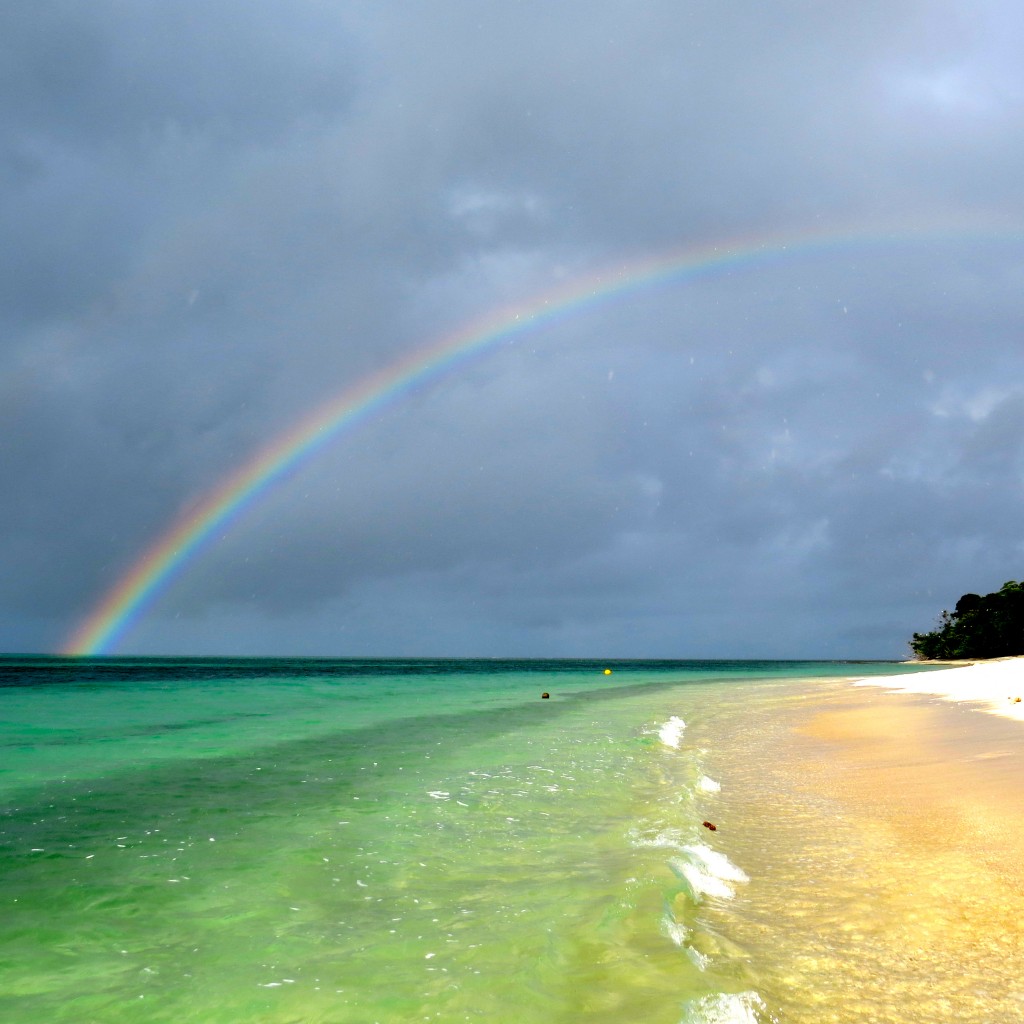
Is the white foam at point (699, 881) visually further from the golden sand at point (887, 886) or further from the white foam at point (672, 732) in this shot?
the white foam at point (672, 732)

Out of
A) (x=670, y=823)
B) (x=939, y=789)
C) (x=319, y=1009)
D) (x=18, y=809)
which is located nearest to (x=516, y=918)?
(x=319, y=1009)

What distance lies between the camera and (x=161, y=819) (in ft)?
37.0

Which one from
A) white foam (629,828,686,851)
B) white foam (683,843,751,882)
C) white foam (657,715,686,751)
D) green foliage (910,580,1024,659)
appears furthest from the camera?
green foliage (910,580,1024,659)

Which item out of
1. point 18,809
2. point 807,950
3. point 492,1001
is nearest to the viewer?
point 492,1001

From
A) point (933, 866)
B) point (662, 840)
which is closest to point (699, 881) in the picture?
point (662, 840)

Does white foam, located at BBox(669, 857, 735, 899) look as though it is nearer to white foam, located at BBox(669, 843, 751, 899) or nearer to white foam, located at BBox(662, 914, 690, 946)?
white foam, located at BBox(669, 843, 751, 899)

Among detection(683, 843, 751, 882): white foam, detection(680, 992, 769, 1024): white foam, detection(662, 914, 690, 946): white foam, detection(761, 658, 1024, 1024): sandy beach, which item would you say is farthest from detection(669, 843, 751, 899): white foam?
detection(680, 992, 769, 1024): white foam

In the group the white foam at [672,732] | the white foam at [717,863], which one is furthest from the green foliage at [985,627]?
the white foam at [717,863]

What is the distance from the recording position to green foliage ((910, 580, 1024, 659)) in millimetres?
105938

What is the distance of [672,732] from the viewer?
22.0 meters

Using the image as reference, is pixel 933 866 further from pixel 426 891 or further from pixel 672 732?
pixel 672 732

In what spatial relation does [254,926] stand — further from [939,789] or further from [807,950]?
[939,789]

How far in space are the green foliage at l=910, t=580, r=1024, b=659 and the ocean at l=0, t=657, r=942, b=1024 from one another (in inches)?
4336

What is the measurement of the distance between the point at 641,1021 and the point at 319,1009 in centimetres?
211
